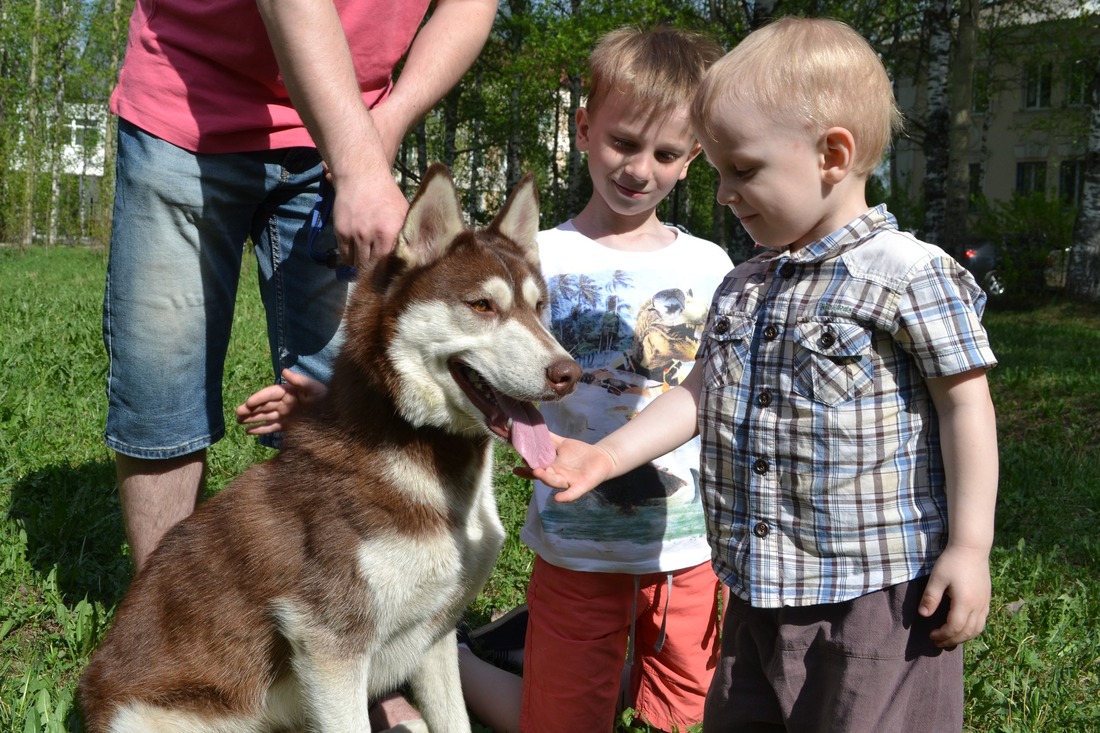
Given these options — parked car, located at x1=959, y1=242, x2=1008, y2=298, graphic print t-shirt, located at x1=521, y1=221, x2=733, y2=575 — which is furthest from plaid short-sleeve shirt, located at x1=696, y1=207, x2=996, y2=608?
parked car, located at x1=959, y1=242, x2=1008, y2=298

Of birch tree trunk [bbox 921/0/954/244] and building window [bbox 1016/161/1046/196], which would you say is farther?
building window [bbox 1016/161/1046/196]

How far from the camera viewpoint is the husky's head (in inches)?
103

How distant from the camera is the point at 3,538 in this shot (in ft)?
14.3

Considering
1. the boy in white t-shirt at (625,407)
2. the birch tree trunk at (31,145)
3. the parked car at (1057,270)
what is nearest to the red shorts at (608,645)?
the boy in white t-shirt at (625,407)

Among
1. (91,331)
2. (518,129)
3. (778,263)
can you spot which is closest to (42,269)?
(91,331)

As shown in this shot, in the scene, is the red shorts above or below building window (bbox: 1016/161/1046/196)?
below

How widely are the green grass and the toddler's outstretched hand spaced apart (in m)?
1.18

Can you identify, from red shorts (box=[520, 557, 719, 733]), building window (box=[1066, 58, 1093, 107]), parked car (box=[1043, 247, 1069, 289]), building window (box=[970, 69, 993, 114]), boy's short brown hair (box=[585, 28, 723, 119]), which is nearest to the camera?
boy's short brown hair (box=[585, 28, 723, 119])

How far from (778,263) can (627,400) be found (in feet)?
3.42

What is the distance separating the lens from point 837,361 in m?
2.22

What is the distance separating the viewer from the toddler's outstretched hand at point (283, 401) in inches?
120

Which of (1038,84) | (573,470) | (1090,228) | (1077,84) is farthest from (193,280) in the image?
→ (1038,84)

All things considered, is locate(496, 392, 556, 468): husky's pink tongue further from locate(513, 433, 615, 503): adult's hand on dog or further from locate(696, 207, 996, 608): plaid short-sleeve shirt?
locate(696, 207, 996, 608): plaid short-sleeve shirt

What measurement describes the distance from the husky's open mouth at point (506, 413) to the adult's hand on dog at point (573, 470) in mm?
51
